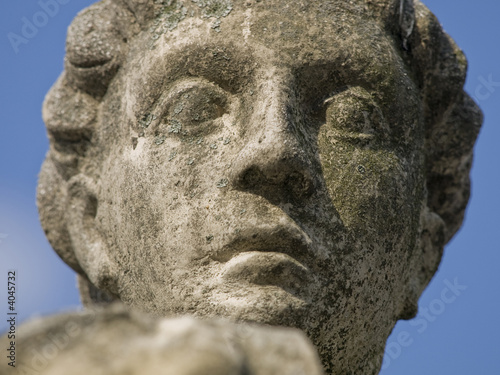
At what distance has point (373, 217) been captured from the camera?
3.67 m

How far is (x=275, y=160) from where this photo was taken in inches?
135

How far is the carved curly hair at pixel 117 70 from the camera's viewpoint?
4141 mm

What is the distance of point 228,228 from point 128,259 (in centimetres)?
62

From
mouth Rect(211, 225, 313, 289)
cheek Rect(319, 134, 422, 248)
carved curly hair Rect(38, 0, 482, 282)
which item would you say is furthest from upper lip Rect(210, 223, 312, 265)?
carved curly hair Rect(38, 0, 482, 282)

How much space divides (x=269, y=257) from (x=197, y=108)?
2.43ft

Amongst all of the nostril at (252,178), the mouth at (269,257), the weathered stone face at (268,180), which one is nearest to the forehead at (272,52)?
the weathered stone face at (268,180)

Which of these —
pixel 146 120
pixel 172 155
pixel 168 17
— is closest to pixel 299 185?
pixel 172 155

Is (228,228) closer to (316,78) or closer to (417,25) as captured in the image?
(316,78)

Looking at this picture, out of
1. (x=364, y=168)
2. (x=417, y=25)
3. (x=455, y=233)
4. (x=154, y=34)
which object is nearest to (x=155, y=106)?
(x=154, y=34)

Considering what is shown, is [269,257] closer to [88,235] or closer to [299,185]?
[299,185]

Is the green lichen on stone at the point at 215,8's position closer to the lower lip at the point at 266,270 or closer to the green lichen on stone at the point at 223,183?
the green lichen on stone at the point at 223,183

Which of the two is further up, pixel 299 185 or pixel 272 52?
pixel 272 52

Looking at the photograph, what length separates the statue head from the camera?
3453mm

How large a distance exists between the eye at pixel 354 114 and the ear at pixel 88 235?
3.78 feet
